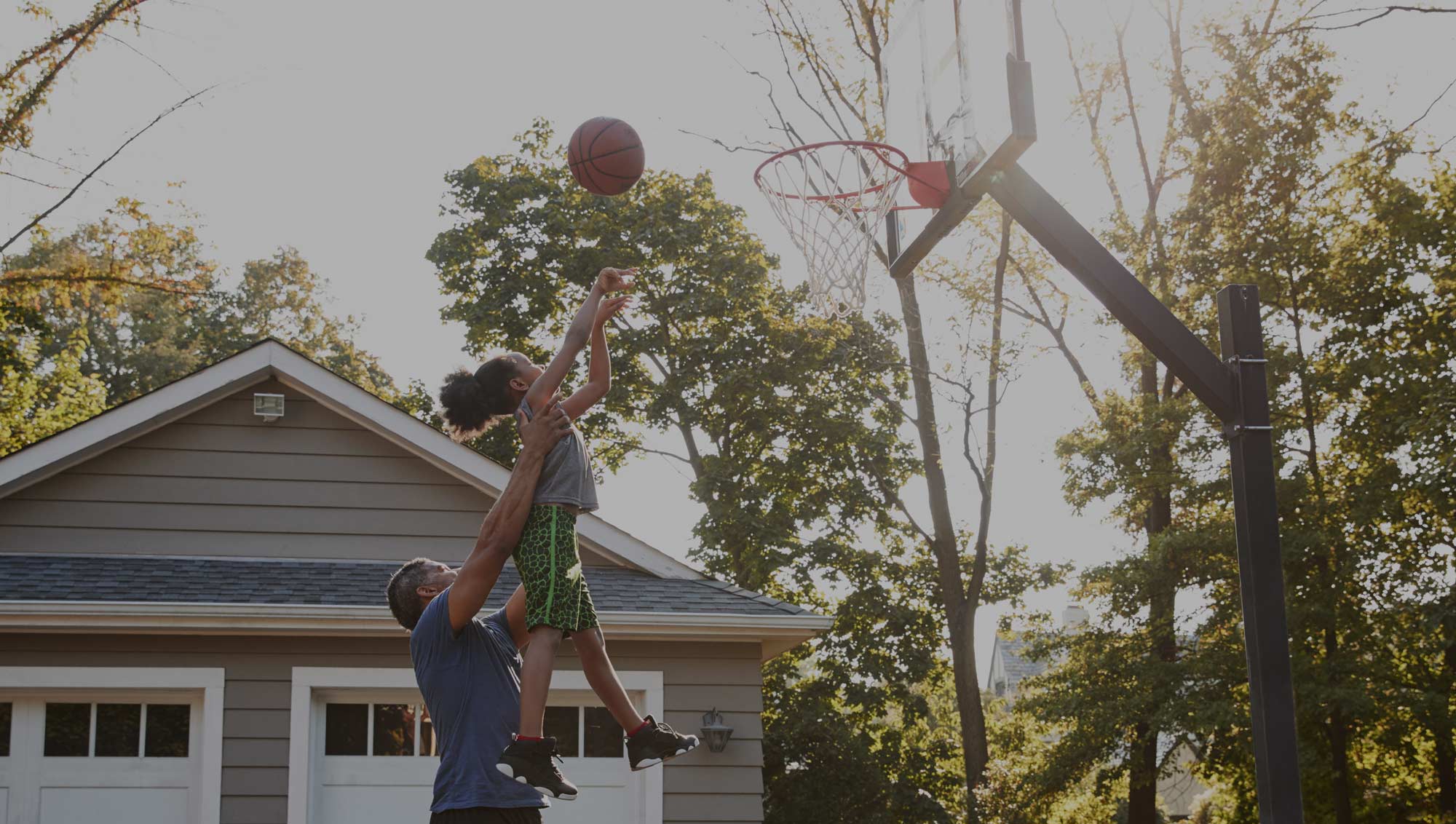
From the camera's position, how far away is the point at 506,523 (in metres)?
3.86

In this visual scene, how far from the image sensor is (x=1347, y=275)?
1484 cm

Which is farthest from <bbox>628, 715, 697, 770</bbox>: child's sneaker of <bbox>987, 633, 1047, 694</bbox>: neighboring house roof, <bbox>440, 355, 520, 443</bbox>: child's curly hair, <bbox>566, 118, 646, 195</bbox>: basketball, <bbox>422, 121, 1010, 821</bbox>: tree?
<bbox>987, 633, 1047, 694</bbox>: neighboring house roof

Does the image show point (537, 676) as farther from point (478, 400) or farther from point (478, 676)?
point (478, 400)

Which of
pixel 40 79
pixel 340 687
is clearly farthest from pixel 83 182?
pixel 340 687

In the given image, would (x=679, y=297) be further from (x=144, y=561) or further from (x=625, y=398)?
(x=144, y=561)

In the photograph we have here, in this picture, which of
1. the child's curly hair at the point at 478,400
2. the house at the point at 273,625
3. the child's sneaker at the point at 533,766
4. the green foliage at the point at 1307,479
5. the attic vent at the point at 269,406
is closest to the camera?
the child's sneaker at the point at 533,766

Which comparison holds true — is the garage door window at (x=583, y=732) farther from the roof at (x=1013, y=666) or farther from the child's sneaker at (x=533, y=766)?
the roof at (x=1013, y=666)

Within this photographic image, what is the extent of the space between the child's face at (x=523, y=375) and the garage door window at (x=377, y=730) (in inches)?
203

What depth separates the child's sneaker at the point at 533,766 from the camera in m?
3.69

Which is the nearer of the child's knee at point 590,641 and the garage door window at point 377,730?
the child's knee at point 590,641

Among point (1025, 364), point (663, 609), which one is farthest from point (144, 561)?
point (1025, 364)

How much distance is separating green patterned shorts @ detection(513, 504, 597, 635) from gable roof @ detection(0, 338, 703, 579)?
5690 millimetres

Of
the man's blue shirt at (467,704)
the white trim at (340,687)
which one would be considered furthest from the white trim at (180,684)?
the man's blue shirt at (467,704)

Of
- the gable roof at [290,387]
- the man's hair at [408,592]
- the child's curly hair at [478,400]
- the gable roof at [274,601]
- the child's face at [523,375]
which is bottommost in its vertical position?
the man's hair at [408,592]
